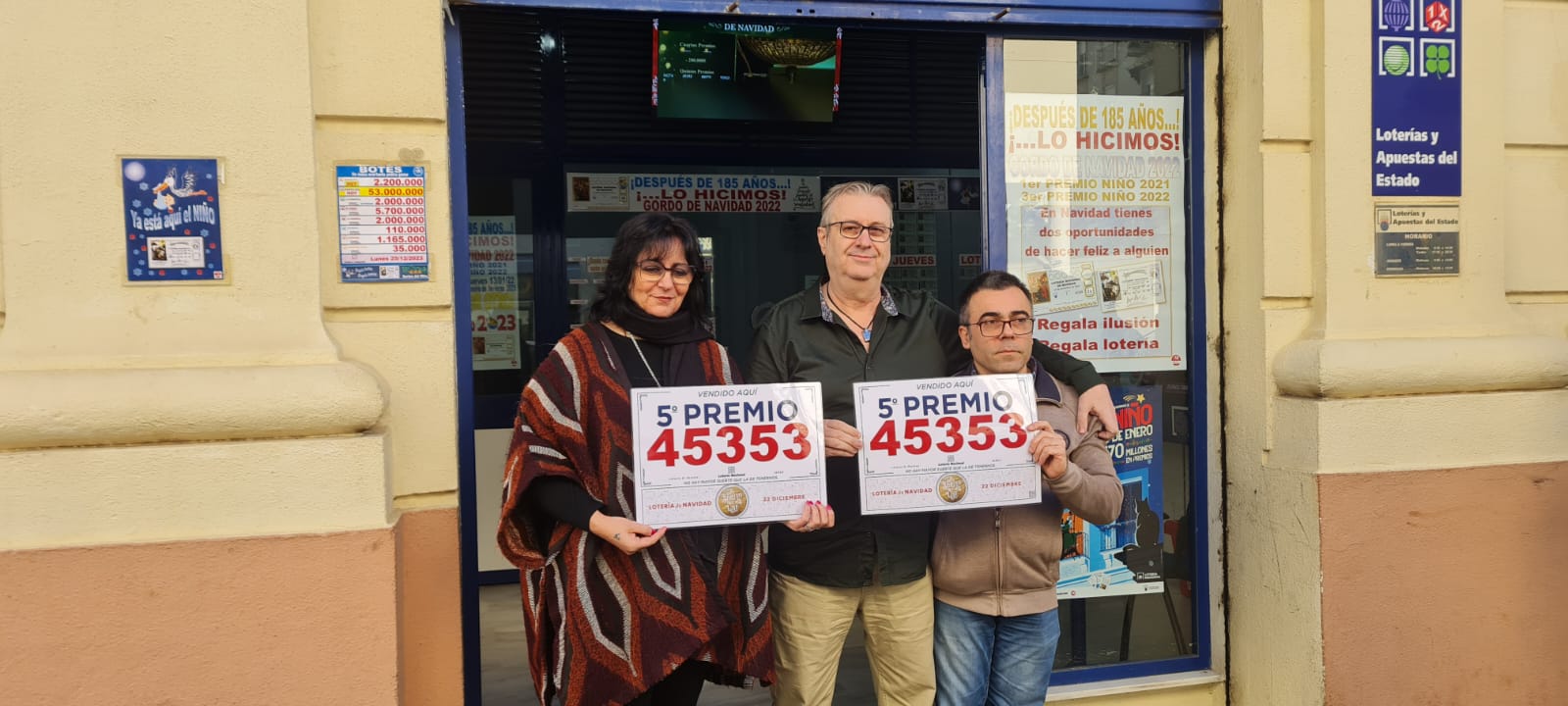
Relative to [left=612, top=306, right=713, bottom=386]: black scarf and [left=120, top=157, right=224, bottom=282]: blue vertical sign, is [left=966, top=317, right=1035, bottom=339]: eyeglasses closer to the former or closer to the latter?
[left=612, top=306, right=713, bottom=386]: black scarf

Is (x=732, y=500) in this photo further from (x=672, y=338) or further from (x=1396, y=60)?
(x=1396, y=60)

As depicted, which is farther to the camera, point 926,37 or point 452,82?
point 926,37

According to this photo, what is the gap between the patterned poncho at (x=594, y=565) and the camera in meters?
2.70

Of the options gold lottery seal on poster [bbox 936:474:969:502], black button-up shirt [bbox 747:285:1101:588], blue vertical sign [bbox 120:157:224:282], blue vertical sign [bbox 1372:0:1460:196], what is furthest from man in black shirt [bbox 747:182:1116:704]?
blue vertical sign [bbox 1372:0:1460:196]

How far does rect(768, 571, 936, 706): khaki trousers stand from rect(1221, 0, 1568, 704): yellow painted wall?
1562mm

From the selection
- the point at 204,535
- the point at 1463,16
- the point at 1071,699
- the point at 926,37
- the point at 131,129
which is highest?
the point at 926,37

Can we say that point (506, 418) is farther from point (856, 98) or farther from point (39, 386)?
point (39, 386)

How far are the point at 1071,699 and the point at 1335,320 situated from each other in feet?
5.46

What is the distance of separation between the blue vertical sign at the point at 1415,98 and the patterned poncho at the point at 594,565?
2.86 m

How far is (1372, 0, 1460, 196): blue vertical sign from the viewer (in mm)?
3818

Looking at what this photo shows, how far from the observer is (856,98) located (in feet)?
23.6

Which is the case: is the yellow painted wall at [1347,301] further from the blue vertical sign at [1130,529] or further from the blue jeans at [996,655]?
the blue jeans at [996,655]

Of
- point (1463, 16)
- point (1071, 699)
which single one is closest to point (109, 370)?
point (1071, 699)

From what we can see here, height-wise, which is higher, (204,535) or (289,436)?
(289,436)
